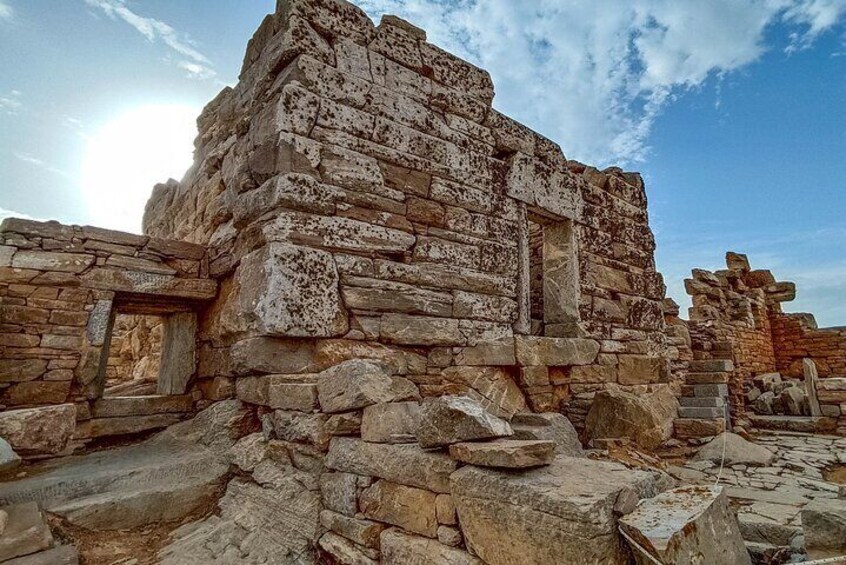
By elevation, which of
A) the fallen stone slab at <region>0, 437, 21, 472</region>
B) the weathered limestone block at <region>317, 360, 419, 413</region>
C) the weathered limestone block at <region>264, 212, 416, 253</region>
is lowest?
the fallen stone slab at <region>0, 437, 21, 472</region>

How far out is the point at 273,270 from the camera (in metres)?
2.56

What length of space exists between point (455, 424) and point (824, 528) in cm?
136

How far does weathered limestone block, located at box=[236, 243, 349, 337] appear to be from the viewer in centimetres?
254

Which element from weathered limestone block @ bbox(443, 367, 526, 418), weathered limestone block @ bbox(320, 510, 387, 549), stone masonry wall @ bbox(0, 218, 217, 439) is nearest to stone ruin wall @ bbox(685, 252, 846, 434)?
weathered limestone block @ bbox(443, 367, 526, 418)

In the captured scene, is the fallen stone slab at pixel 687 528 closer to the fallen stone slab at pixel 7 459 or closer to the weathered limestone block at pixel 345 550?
the weathered limestone block at pixel 345 550

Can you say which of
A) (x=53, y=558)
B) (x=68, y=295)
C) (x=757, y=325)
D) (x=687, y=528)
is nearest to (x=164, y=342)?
(x=68, y=295)

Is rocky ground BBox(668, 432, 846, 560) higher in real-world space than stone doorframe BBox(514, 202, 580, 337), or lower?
lower

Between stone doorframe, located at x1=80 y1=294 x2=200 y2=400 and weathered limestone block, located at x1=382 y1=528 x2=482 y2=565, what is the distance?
3176 mm

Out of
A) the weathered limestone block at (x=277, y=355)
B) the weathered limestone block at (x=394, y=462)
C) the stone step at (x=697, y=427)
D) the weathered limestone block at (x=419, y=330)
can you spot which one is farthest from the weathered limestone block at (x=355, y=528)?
the stone step at (x=697, y=427)

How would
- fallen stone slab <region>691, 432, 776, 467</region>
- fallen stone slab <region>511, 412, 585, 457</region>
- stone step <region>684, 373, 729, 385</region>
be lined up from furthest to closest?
stone step <region>684, 373, 729, 385</region> < fallen stone slab <region>691, 432, 776, 467</region> < fallen stone slab <region>511, 412, 585, 457</region>

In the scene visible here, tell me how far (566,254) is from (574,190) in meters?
0.71

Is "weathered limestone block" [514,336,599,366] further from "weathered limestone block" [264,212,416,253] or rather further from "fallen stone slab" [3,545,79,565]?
"fallen stone slab" [3,545,79,565]

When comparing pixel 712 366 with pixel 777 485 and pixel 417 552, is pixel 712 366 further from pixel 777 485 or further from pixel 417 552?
pixel 417 552

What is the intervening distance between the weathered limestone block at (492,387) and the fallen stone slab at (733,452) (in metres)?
2.25
